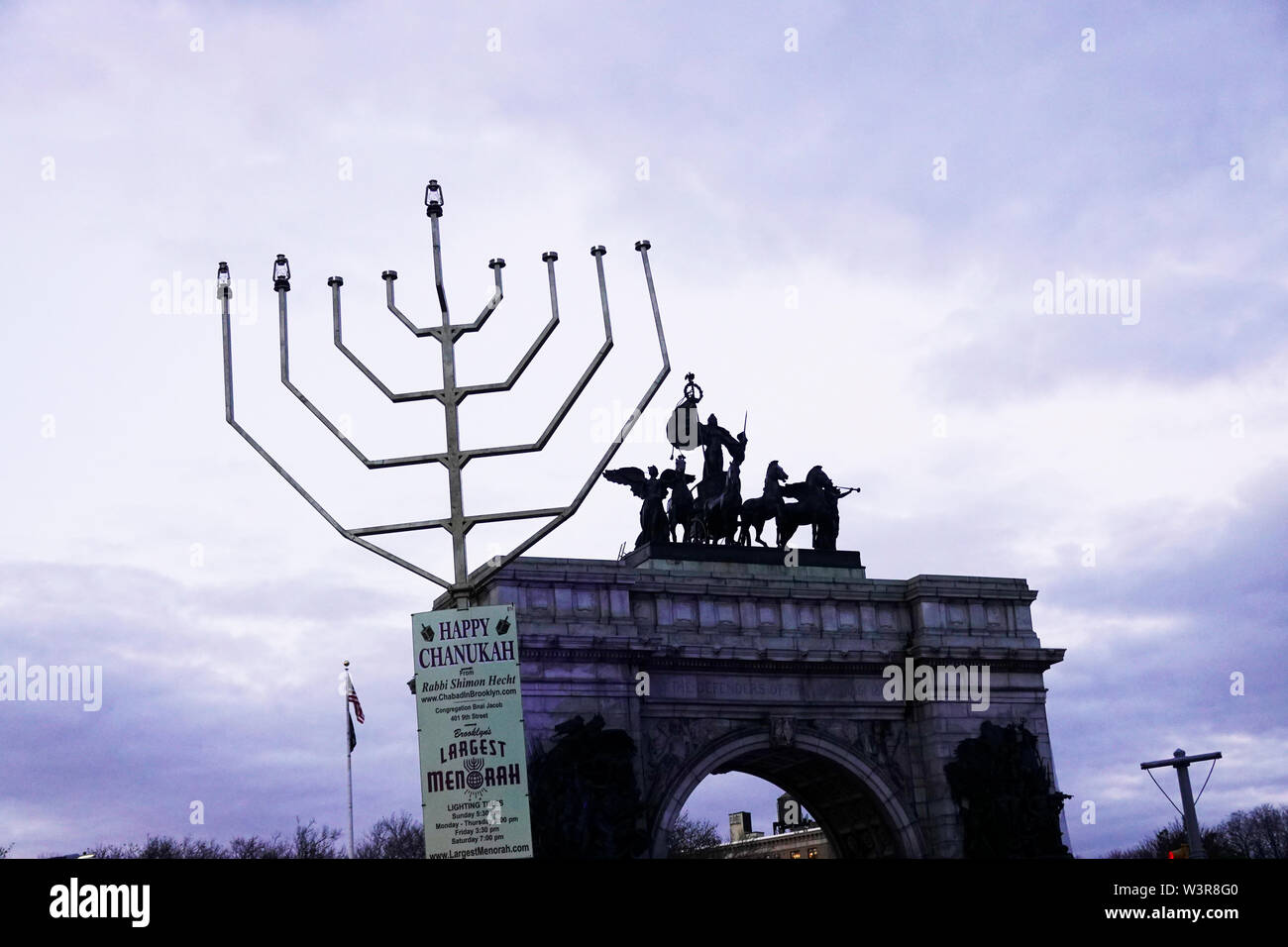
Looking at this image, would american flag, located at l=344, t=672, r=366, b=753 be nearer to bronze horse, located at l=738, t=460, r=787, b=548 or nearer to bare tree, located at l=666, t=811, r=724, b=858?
bronze horse, located at l=738, t=460, r=787, b=548

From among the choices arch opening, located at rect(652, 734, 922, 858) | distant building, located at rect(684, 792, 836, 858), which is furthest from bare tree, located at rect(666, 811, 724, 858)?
arch opening, located at rect(652, 734, 922, 858)

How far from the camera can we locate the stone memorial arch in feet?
101

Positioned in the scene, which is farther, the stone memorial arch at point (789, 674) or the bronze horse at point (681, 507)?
the bronze horse at point (681, 507)

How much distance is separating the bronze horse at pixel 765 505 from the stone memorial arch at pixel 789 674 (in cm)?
67

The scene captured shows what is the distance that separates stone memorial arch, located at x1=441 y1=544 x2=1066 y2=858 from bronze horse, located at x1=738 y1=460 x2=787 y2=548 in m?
0.67

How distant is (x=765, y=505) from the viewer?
34.4 meters

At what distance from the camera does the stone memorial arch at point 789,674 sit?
30.8m

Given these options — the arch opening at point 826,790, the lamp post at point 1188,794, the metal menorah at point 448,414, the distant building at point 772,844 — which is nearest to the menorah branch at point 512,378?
the metal menorah at point 448,414

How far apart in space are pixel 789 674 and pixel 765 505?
393 cm

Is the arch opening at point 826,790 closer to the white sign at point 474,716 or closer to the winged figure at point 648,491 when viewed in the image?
the winged figure at point 648,491

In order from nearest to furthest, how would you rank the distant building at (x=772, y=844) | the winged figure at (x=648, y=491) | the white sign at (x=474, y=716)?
the white sign at (x=474, y=716) < the winged figure at (x=648, y=491) < the distant building at (x=772, y=844)
